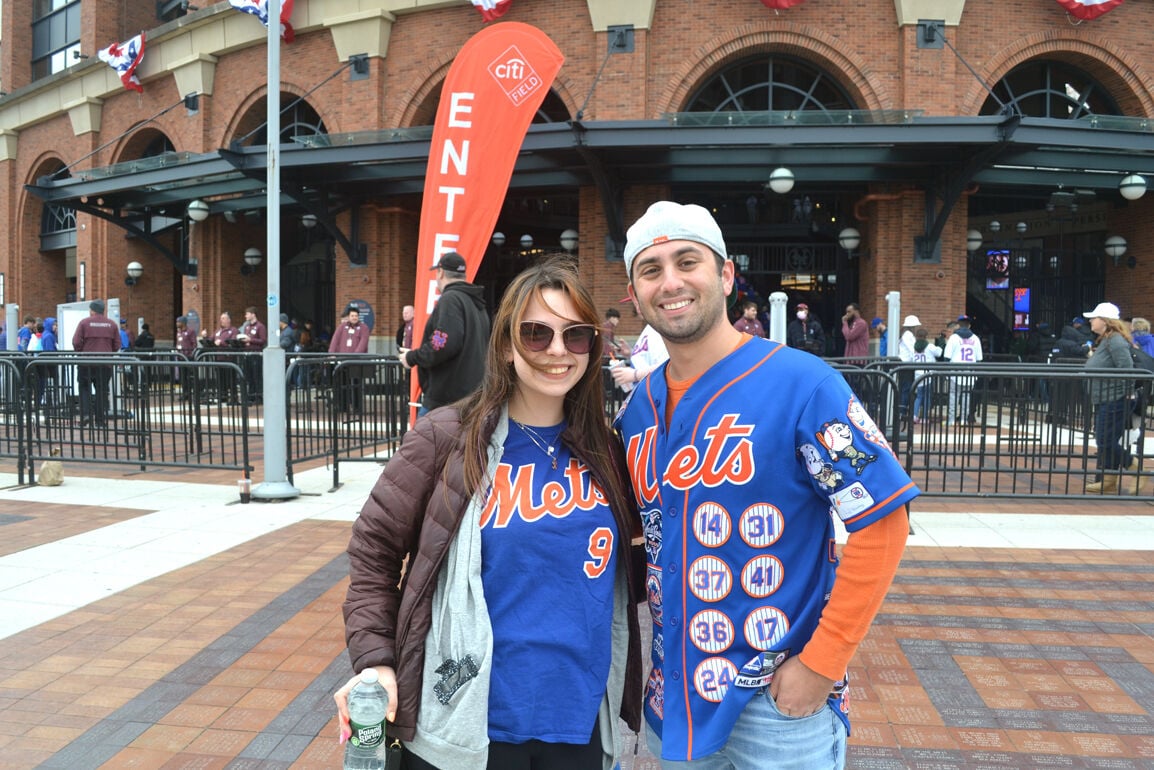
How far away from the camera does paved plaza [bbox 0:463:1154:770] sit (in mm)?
3184

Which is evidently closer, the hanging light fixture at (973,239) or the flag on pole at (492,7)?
the flag on pole at (492,7)

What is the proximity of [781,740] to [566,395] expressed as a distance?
2.92ft

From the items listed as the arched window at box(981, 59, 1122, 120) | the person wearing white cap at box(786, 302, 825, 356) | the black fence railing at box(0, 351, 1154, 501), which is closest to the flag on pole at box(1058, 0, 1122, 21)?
the arched window at box(981, 59, 1122, 120)

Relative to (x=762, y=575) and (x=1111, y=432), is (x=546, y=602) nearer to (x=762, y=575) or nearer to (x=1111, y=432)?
(x=762, y=575)

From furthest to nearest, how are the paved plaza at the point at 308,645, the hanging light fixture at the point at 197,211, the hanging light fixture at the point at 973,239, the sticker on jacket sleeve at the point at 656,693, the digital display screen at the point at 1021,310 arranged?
the digital display screen at the point at 1021,310 → the hanging light fixture at the point at 197,211 → the hanging light fixture at the point at 973,239 → the paved plaza at the point at 308,645 → the sticker on jacket sleeve at the point at 656,693

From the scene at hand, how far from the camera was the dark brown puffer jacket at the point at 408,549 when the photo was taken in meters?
1.70

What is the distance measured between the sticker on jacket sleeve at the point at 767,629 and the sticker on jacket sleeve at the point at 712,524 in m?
0.17

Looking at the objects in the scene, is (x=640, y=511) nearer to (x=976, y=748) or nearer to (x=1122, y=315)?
(x=976, y=748)

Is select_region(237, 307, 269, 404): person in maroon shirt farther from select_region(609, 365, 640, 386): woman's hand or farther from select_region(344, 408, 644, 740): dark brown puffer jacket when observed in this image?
select_region(344, 408, 644, 740): dark brown puffer jacket

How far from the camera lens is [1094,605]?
15.9 ft

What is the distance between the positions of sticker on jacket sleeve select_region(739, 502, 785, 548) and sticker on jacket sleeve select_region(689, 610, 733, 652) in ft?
0.57

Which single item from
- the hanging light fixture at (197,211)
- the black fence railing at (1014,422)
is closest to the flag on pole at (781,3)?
the black fence railing at (1014,422)

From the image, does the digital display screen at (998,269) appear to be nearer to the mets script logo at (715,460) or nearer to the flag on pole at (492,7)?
the flag on pole at (492,7)

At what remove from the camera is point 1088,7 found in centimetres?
1542
